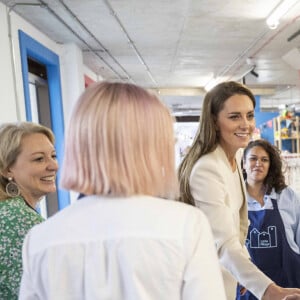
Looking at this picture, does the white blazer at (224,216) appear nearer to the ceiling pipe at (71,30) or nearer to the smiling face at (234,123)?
the smiling face at (234,123)

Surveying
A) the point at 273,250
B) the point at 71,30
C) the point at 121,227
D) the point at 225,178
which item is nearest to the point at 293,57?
the point at 71,30

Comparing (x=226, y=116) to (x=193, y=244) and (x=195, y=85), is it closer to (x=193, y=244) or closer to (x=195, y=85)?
(x=193, y=244)

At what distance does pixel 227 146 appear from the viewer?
63.2 inches

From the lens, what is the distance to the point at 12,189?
1.53 metres

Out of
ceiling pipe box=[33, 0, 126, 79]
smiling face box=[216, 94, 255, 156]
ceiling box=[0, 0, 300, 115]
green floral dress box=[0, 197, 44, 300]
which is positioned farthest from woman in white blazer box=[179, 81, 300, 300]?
ceiling pipe box=[33, 0, 126, 79]

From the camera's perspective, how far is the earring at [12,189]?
4.92 feet

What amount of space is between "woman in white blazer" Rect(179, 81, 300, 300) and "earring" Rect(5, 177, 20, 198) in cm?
75

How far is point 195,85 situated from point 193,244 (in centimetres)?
801

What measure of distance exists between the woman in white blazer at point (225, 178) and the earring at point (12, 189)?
29.4 inches

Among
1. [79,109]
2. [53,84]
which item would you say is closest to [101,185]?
[79,109]

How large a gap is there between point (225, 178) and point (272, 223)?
105cm

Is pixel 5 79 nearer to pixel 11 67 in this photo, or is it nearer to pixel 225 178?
pixel 11 67

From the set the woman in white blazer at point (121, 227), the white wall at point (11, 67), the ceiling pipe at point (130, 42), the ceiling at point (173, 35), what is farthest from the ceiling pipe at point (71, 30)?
the woman in white blazer at point (121, 227)

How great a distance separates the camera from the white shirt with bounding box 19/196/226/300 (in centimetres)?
76
